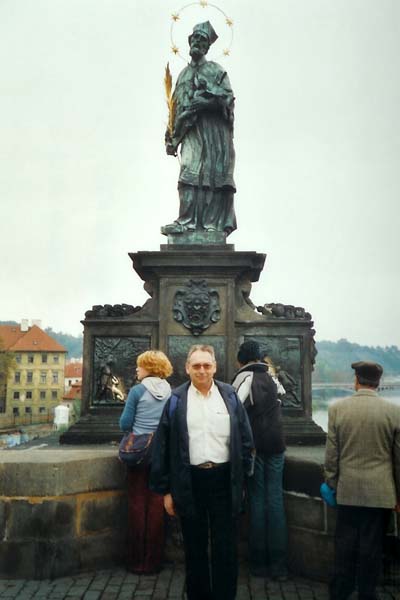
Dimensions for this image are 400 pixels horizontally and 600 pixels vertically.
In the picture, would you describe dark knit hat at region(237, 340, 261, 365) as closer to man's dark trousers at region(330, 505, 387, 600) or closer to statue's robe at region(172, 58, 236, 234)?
man's dark trousers at region(330, 505, 387, 600)

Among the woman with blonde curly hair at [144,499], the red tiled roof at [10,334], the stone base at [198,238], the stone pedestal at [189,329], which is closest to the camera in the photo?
the woman with blonde curly hair at [144,499]

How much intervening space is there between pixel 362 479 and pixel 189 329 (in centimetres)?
383

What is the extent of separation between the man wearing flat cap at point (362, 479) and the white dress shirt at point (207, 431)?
2.33 feet

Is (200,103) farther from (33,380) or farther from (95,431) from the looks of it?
(33,380)

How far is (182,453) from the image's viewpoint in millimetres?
3238

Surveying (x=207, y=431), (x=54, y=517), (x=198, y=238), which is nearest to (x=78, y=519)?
(x=54, y=517)

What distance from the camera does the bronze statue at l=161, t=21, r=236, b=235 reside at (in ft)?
25.4

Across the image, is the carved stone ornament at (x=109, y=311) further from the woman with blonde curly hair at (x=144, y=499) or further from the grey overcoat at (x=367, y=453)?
the grey overcoat at (x=367, y=453)

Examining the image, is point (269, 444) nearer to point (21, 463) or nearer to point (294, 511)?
point (294, 511)

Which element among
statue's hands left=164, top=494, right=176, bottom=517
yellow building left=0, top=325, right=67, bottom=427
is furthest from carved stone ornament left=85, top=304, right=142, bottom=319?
yellow building left=0, top=325, right=67, bottom=427

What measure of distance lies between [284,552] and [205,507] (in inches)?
44.4

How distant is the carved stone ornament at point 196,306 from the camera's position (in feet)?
22.6

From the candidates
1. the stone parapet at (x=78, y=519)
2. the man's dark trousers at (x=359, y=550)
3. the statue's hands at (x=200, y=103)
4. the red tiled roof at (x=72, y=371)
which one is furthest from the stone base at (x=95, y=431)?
the red tiled roof at (x=72, y=371)

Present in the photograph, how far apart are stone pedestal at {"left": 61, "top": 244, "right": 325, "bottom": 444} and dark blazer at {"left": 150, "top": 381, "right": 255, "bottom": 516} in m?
3.35
